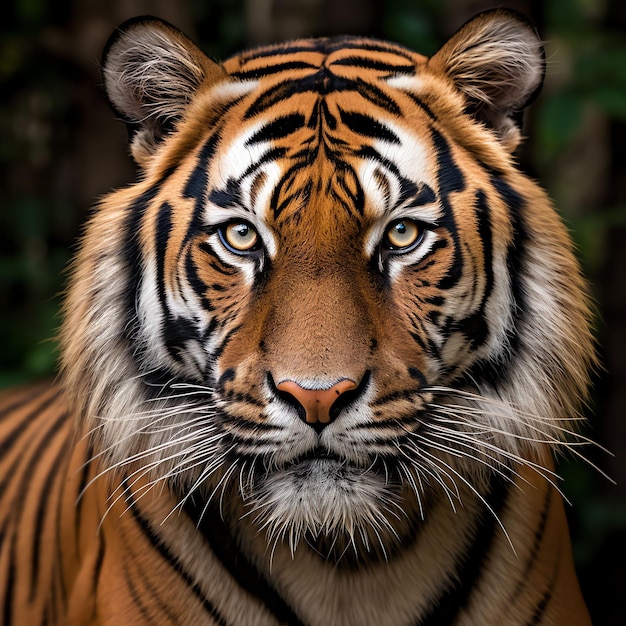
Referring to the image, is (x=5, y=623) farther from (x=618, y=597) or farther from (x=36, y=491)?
(x=618, y=597)

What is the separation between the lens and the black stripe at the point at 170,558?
61.4 inches

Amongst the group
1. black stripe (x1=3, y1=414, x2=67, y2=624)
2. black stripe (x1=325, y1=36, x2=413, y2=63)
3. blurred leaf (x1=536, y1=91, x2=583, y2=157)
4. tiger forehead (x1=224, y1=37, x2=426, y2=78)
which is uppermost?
blurred leaf (x1=536, y1=91, x2=583, y2=157)

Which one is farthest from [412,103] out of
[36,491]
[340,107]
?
[36,491]

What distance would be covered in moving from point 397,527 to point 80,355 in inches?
25.8

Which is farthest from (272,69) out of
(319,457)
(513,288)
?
(319,457)

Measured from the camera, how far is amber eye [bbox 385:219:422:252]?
1441 millimetres

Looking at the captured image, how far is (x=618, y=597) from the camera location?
10.5ft

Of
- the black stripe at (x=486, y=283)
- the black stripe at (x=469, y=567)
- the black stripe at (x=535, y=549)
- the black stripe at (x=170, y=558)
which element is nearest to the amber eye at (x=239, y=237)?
the black stripe at (x=486, y=283)

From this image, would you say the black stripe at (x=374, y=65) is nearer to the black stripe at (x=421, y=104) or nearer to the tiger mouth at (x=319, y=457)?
the black stripe at (x=421, y=104)

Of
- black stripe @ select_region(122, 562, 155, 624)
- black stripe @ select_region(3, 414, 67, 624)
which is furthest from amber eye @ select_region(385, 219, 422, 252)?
black stripe @ select_region(3, 414, 67, 624)

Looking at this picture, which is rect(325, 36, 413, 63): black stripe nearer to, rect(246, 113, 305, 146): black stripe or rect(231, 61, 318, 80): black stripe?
rect(231, 61, 318, 80): black stripe

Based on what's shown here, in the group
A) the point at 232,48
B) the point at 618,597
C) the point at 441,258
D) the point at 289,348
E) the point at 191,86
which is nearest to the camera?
the point at 289,348

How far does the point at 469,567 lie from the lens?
5.17 feet

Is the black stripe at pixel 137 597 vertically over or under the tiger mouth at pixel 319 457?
under
